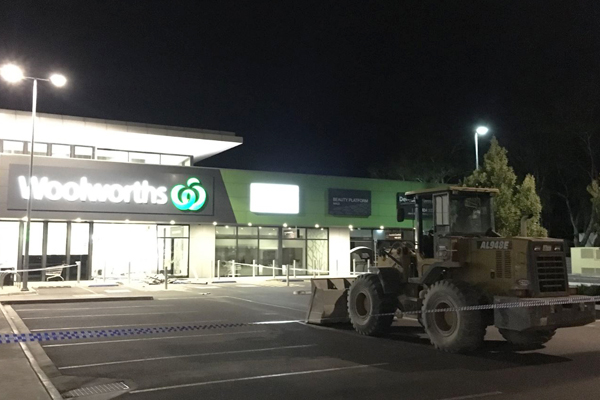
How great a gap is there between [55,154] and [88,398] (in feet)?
80.9

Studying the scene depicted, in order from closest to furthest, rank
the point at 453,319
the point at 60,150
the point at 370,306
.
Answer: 1. the point at 453,319
2. the point at 370,306
3. the point at 60,150

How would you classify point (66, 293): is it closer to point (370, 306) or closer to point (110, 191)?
point (110, 191)

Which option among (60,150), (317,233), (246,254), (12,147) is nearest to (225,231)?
(246,254)

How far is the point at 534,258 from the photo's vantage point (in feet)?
33.0

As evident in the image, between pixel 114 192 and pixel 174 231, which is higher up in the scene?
pixel 114 192

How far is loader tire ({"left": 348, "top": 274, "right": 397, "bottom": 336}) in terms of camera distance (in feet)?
39.5

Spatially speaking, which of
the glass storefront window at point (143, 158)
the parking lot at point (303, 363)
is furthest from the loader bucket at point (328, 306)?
the glass storefront window at point (143, 158)

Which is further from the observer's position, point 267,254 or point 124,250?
point 267,254

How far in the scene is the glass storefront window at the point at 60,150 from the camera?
29.2 meters

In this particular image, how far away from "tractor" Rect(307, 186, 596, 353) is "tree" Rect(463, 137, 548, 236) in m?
11.2

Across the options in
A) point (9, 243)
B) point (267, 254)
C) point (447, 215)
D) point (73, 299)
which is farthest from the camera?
point (267, 254)

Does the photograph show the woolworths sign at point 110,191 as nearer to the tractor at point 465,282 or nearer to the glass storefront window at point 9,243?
the glass storefront window at point 9,243

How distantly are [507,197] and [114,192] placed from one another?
18.0 metres

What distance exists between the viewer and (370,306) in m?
12.3
